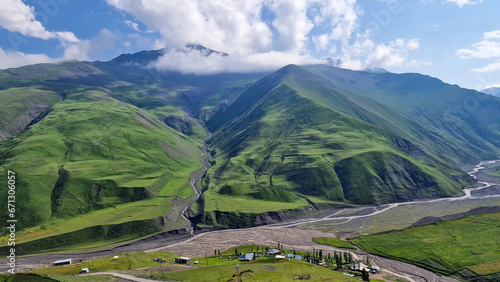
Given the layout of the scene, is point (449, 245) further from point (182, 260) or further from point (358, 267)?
point (182, 260)

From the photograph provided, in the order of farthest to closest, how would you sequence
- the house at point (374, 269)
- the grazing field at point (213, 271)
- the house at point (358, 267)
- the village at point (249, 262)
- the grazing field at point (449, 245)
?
the house at point (374, 269), the grazing field at point (449, 245), the house at point (358, 267), the village at point (249, 262), the grazing field at point (213, 271)

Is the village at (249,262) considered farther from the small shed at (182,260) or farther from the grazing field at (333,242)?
the grazing field at (333,242)

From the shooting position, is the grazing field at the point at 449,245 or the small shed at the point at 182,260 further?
the small shed at the point at 182,260

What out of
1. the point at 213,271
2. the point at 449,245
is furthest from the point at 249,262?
the point at 449,245

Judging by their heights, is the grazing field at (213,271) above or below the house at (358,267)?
above

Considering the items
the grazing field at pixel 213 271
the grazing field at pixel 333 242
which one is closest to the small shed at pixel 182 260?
the grazing field at pixel 213 271

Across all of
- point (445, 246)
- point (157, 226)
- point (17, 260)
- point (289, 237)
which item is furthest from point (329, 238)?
point (17, 260)

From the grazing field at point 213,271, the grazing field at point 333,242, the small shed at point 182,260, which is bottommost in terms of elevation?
the grazing field at point 333,242
